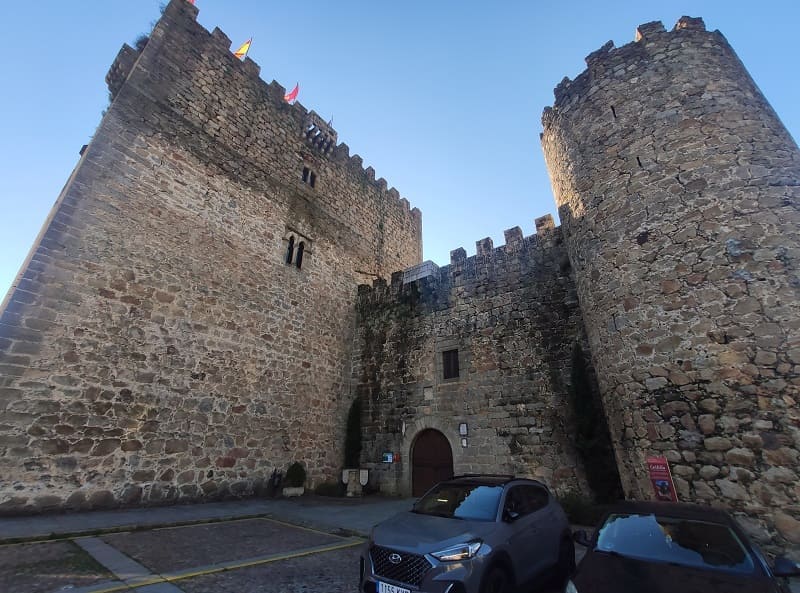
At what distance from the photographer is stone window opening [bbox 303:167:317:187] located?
1351 cm

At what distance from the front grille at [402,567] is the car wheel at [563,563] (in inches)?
83.3

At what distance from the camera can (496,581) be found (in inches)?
135

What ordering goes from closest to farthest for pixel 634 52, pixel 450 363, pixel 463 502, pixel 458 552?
pixel 458 552 < pixel 463 502 < pixel 634 52 < pixel 450 363

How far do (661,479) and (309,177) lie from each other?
43.0 feet

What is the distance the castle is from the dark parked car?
103 inches

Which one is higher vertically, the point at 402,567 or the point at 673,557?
the point at 673,557

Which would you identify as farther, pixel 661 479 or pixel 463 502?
pixel 661 479

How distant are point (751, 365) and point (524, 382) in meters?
4.65

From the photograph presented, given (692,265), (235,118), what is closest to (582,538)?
(692,265)

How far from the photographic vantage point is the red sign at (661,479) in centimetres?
557

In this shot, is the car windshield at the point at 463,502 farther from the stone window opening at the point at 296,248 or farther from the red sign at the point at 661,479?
the stone window opening at the point at 296,248

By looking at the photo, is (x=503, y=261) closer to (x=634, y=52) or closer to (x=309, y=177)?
(x=634, y=52)

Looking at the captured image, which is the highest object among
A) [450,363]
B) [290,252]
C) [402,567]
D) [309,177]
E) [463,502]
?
[309,177]

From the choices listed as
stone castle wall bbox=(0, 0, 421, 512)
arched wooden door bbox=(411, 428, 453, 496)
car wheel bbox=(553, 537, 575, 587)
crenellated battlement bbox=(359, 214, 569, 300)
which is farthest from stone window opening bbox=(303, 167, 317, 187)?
car wheel bbox=(553, 537, 575, 587)
